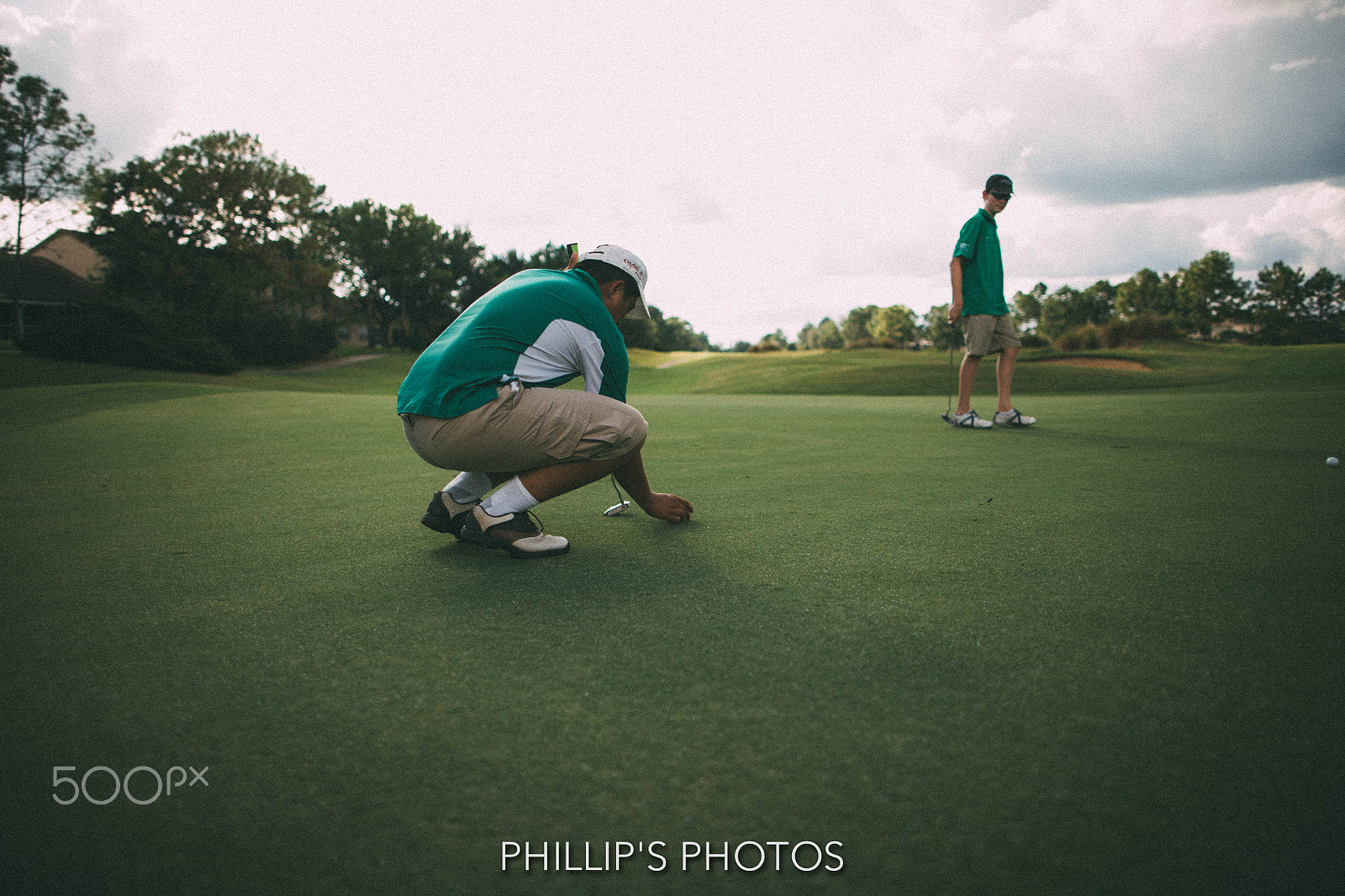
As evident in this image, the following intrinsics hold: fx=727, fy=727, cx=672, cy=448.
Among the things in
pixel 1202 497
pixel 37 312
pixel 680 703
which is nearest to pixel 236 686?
pixel 680 703

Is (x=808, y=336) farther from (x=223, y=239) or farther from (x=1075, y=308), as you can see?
(x=223, y=239)

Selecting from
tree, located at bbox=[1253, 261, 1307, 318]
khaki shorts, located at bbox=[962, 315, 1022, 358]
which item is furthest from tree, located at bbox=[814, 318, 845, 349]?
khaki shorts, located at bbox=[962, 315, 1022, 358]

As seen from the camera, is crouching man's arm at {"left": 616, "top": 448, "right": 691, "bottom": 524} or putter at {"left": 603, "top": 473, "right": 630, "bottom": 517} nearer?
crouching man's arm at {"left": 616, "top": 448, "right": 691, "bottom": 524}

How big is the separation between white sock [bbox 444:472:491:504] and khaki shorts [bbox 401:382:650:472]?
10.9 inches

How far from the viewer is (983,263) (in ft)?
24.1

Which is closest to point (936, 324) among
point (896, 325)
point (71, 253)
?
point (896, 325)

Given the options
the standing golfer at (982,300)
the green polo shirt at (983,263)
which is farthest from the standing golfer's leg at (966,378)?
the green polo shirt at (983,263)

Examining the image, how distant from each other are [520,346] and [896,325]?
12737cm

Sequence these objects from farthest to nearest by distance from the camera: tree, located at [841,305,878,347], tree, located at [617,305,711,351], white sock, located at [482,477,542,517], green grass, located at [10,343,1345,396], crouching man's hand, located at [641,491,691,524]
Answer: tree, located at [841,305,878,347], tree, located at [617,305,711,351], green grass, located at [10,343,1345,396], crouching man's hand, located at [641,491,691,524], white sock, located at [482,477,542,517]

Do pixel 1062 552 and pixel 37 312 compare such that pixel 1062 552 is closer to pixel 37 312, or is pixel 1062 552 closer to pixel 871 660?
pixel 871 660

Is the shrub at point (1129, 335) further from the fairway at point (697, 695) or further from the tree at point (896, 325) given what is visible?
the tree at point (896, 325)

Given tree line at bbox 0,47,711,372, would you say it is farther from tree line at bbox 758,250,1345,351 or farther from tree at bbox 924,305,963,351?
tree at bbox 924,305,963,351

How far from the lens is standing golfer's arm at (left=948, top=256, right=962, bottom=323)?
24.1 feet

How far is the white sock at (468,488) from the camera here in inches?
126
